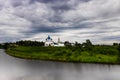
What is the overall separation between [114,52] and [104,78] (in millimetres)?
56588

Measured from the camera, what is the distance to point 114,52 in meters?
108

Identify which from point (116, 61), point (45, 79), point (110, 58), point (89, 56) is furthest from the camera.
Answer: point (89, 56)

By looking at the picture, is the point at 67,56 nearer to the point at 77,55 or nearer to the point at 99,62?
the point at 77,55

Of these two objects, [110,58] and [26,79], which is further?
[110,58]

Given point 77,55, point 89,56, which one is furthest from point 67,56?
point 89,56

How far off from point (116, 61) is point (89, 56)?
16073mm

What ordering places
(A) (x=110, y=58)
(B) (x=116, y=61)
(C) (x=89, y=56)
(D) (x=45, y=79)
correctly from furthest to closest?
(C) (x=89, y=56) → (A) (x=110, y=58) → (B) (x=116, y=61) → (D) (x=45, y=79)

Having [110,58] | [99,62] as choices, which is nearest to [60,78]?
[99,62]

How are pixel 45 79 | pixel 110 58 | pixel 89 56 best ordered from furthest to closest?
pixel 89 56, pixel 110 58, pixel 45 79

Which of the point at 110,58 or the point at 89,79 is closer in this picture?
the point at 89,79

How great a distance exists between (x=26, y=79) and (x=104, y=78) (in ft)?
64.3

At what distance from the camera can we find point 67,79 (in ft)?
170

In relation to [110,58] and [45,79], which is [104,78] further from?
[110,58]

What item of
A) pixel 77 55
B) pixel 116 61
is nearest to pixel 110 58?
pixel 116 61
